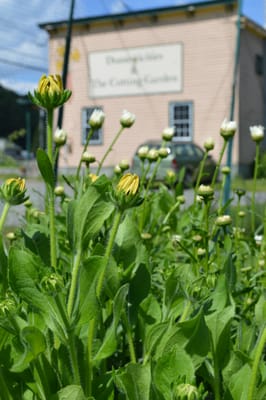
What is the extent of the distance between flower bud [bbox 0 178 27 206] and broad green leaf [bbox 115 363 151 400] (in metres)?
0.19

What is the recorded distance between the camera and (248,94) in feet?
44.6

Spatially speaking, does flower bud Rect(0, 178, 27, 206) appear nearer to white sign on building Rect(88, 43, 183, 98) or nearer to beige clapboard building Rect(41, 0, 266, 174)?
beige clapboard building Rect(41, 0, 266, 174)

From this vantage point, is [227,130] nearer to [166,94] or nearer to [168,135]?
[168,135]

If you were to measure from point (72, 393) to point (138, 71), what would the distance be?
13.4 m

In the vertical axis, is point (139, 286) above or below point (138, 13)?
below

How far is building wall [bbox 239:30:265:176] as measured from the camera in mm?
13227

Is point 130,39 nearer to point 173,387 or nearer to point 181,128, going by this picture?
point 181,128

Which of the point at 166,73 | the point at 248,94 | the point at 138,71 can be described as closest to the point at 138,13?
the point at 138,71

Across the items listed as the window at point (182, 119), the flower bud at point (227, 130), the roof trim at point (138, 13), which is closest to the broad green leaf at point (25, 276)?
the flower bud at point (227, 130)

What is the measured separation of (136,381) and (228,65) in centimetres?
1289

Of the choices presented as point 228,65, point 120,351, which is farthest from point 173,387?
point 228,65

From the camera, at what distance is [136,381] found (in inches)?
20.0

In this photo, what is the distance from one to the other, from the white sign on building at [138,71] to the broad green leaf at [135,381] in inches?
515

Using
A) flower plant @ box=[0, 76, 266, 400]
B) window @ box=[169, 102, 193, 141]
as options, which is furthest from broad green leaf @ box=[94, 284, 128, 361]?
window @ box=[169, 102, 193, 141]
